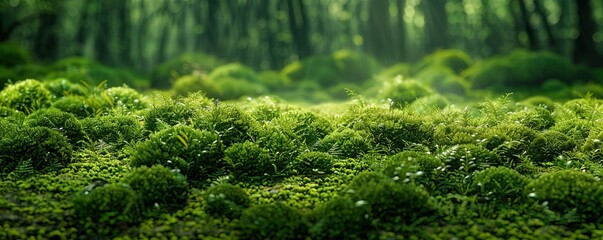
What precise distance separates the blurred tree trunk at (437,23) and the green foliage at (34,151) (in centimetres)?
1946

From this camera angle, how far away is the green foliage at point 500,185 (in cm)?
516

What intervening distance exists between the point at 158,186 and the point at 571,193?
382cm

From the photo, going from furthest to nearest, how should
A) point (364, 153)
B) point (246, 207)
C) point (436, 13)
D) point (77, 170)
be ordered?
point (436, 13), point (364, 153), point (77, 170), point (246, 207)

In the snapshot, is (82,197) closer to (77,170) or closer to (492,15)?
(77,170)

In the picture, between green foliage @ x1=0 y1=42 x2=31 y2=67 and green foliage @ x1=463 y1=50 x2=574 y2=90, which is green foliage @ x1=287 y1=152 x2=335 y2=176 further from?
green foliage @ x1=0 y1=42 x2=31 y2=67

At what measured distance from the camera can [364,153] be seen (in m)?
6.54

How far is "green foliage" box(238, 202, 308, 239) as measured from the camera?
447 cm

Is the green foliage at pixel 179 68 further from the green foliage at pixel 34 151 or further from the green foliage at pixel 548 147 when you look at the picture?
the green foliage at pixel 548 147

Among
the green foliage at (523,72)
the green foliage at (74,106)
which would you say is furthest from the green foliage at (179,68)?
the green foliage at (74,106)

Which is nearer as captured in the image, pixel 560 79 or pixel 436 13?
pixel 560 79

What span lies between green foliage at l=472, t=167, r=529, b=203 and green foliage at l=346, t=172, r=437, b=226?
644 millimetres

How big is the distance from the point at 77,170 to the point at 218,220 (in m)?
2.13

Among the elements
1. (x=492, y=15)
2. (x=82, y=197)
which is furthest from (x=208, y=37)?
(x=82, y=197)

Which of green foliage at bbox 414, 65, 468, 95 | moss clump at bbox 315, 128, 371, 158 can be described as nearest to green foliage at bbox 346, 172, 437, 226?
moss clump at bbox 315, 128, 371, 158
